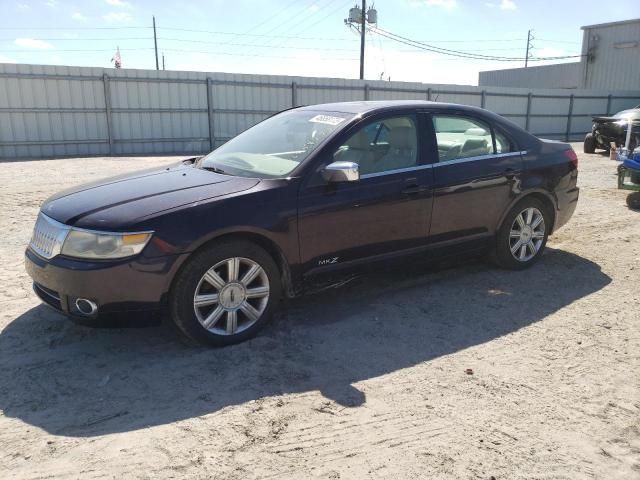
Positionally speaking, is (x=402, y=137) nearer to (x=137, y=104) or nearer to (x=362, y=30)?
(x=137, y=104)

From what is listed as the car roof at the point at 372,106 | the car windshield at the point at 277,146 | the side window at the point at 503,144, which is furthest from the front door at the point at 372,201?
the side window at the point at 503,144

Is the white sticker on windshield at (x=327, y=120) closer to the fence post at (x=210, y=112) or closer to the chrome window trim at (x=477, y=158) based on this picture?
the chrome window trim at (x=477, y=158)

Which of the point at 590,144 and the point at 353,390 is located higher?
the point at 590,144

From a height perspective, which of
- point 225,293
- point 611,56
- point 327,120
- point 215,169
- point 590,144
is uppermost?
point 611,56

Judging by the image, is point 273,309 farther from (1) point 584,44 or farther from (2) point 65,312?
(1) point 584,44

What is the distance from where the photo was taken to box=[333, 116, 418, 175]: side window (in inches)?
164

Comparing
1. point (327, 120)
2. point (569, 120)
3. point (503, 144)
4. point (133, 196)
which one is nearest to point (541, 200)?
point (503, 144)

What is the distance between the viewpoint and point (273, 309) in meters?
3.81

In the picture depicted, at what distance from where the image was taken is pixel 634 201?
8.26 meters

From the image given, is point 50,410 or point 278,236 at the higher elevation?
point 278,236

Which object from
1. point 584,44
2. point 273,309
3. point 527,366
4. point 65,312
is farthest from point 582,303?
point 584,44

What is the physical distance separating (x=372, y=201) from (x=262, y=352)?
1.41 meters

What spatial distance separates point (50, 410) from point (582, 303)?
403 centimetres

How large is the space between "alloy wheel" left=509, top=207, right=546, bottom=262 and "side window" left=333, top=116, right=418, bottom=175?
1429 mm
